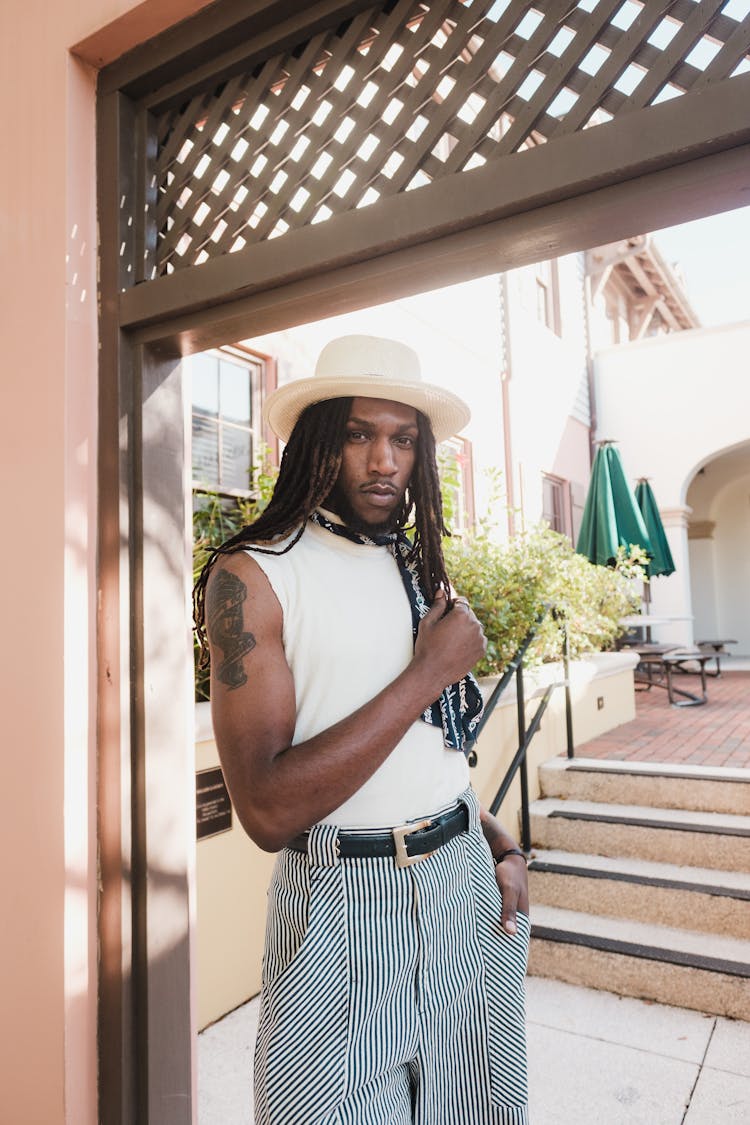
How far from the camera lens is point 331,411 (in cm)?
169

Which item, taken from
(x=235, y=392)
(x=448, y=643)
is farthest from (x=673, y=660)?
(x=448, y=643)

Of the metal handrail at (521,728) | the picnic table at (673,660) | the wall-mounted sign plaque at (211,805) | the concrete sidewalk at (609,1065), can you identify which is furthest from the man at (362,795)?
the picnic table at (673,660)

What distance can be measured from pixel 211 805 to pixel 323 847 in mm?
2177

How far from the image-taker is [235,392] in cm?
571

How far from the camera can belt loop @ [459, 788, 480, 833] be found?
1.56m

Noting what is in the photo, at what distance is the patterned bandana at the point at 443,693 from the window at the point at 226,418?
3.65 metres

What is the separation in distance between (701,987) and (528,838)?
48.6 inches

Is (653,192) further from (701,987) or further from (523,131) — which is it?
(701,987)

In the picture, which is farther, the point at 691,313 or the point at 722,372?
the point at 691,313

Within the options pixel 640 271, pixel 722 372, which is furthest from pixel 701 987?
pixel 640 271

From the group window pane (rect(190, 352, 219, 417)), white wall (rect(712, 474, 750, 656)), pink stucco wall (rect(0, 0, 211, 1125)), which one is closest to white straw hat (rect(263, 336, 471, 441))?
pink stucco wall (rect(0, 0, 211, 1125))

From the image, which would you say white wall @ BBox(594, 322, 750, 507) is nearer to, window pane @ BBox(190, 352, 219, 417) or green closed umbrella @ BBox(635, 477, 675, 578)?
green closed umbrella @ BBox(635, 477, 675, 578)

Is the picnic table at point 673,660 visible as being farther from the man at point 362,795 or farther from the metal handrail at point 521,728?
the man at point 362,795

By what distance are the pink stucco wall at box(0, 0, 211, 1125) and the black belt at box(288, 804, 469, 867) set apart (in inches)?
32.8
